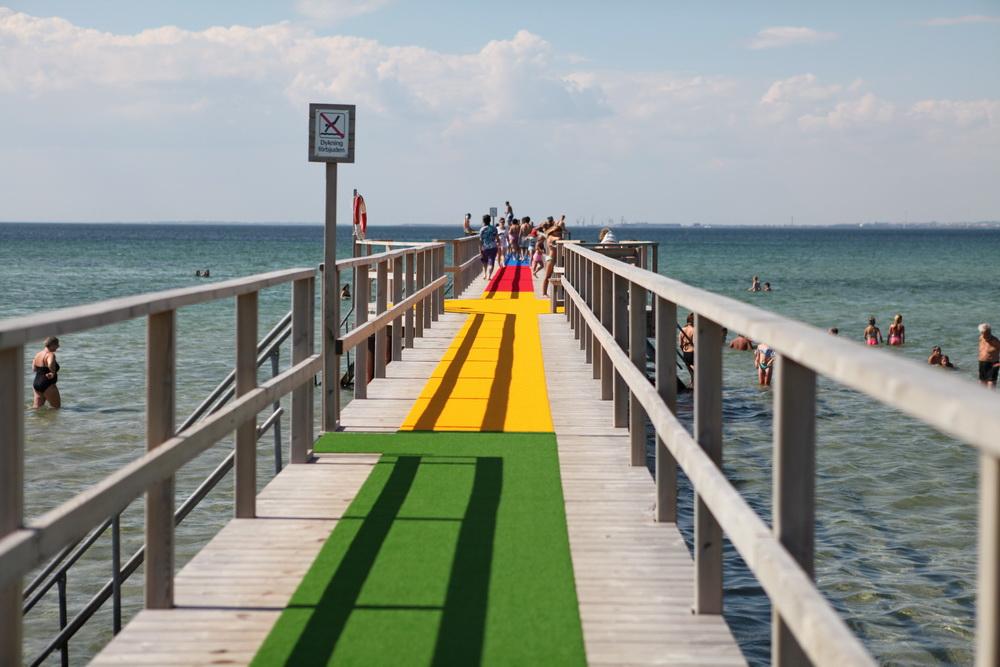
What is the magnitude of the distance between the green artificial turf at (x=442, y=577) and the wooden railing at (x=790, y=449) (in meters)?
0.72

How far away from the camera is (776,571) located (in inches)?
123

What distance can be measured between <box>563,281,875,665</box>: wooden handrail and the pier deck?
679mm

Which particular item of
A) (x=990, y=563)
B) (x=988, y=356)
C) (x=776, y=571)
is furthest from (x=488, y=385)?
(x=988, y=356)

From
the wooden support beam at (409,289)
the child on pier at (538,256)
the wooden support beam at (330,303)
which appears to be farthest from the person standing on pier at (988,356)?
the wooden support beam at (330,303)

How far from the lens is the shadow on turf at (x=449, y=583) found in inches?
179

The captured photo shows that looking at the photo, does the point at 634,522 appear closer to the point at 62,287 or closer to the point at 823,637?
the point at 823,637

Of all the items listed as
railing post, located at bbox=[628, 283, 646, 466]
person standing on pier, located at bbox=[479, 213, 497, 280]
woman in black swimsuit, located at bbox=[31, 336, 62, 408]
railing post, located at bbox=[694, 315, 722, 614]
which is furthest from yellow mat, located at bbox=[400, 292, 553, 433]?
Answer: person standing on pier, located at bbox=[479, 213, 497, 280]

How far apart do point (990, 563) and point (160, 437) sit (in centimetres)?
365

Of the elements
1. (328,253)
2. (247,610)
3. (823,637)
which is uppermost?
(328,253)

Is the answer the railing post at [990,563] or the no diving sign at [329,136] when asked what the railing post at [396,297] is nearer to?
the no diving sign at [329,136]

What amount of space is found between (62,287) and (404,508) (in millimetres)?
75707

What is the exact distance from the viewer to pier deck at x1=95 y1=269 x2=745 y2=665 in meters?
4.61

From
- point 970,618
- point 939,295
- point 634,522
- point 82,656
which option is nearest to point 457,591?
point 634,522

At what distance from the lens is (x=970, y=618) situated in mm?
10367
